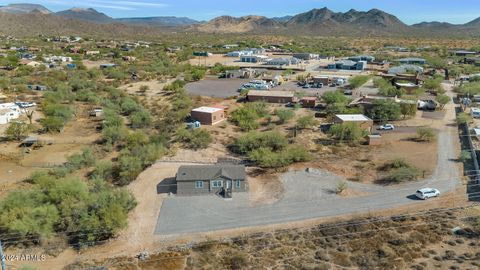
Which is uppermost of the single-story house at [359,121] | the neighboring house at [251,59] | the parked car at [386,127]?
the neighboring house at [251,59]

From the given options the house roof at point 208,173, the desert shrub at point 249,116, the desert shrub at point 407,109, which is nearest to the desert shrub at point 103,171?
the house roof at point 208,173

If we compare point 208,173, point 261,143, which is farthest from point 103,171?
point 261,143

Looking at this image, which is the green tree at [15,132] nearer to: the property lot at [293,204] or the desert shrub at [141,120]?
the desert shrub at [141,120]

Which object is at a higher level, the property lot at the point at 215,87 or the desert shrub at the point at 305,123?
the property lot at the point at 215,87

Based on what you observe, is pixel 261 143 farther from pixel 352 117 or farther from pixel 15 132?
pixel 15 132

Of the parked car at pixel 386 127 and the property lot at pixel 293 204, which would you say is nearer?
the property lot at pixel 293 204

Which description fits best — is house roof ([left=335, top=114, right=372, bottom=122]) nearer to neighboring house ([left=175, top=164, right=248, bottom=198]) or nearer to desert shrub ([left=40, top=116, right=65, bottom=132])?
neighboring house ([left=175, top=164, right=248, bottom=198])

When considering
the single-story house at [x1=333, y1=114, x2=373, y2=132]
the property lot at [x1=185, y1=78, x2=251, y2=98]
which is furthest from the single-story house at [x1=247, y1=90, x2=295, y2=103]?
the single-story house at [x1=333, y1=114, x2=373, y2=132]
